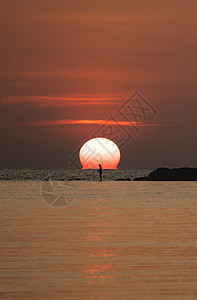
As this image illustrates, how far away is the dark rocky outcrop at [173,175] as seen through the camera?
235ft

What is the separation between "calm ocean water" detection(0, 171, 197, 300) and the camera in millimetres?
8766

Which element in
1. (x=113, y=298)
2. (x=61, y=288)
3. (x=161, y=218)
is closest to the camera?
(x=113, y=298)

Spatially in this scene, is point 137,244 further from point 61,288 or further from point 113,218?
point 113,218

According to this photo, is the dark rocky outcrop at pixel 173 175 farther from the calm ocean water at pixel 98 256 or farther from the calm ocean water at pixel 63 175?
the calm ocean water at pixel 98 256

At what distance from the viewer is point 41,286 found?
895 cm

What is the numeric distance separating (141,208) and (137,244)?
10.1m

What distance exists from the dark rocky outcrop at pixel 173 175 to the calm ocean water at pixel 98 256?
51403mm

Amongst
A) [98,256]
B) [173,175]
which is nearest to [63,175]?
[173,175]

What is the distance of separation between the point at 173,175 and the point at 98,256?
63983mm

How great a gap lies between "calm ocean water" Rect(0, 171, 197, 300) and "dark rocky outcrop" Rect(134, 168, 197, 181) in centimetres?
5140

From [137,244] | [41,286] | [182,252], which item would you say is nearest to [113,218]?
[137,244]

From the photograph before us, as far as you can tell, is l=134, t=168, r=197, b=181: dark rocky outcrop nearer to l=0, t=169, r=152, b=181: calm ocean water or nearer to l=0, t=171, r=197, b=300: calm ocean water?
l=0, t=169, r=152, b=181: calm ocean water

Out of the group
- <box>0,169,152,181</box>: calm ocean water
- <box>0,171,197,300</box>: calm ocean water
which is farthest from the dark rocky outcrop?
<box>0,171,197,300</box>: calm ocean water

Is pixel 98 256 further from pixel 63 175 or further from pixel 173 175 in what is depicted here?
pixel 63 175
